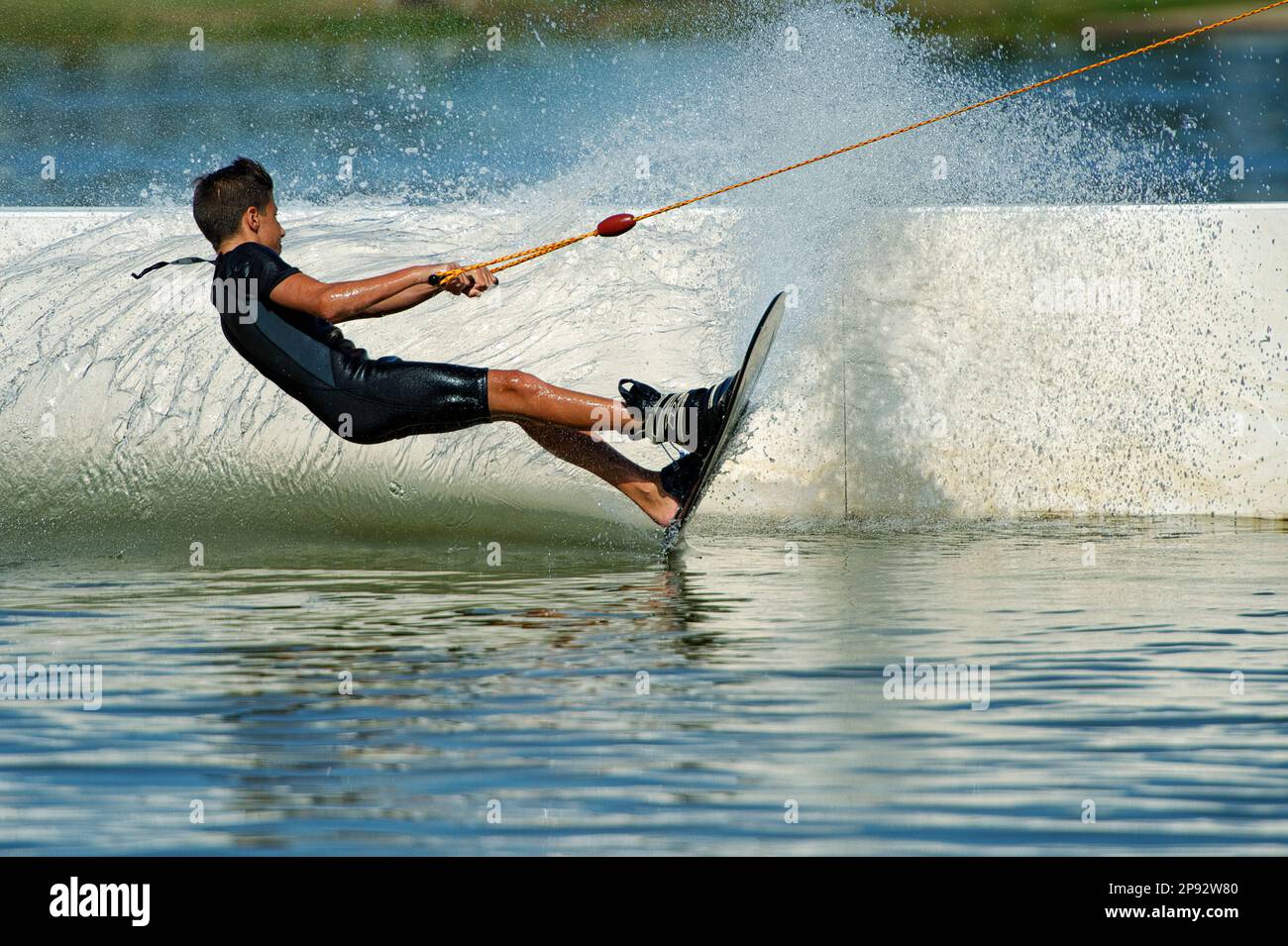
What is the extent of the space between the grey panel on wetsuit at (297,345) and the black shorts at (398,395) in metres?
0.04

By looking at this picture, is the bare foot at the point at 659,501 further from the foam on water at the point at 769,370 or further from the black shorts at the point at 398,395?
the foam on water at the point at 769,370

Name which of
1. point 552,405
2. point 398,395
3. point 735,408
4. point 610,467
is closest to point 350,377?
point 398,395

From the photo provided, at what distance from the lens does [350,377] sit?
7.74 meters

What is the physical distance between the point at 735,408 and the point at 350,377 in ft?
4.87

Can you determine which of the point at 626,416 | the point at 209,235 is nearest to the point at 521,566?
the point at 626,416

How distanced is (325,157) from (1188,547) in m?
25.0

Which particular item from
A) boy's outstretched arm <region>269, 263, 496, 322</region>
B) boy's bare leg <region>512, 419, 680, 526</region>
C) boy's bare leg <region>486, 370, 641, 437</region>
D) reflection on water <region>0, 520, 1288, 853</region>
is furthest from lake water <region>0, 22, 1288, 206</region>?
reflection on water <region>0, 520, 1288, 853</region>

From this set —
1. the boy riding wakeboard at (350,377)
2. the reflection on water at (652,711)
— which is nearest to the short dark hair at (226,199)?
the boy riding wakeboard at (350,377)

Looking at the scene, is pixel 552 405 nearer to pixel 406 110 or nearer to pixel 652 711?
pixel 652 711

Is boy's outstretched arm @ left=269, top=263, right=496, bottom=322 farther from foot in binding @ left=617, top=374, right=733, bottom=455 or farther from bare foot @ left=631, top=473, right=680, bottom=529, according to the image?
bare foot @ left=631, top=473, right=680, bottom=529

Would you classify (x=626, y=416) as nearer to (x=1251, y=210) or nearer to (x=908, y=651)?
(x=908, y=651)

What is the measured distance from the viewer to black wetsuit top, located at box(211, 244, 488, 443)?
25.1 feet

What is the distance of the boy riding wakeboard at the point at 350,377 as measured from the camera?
7613 millimetres

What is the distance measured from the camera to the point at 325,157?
3186 centimetres
